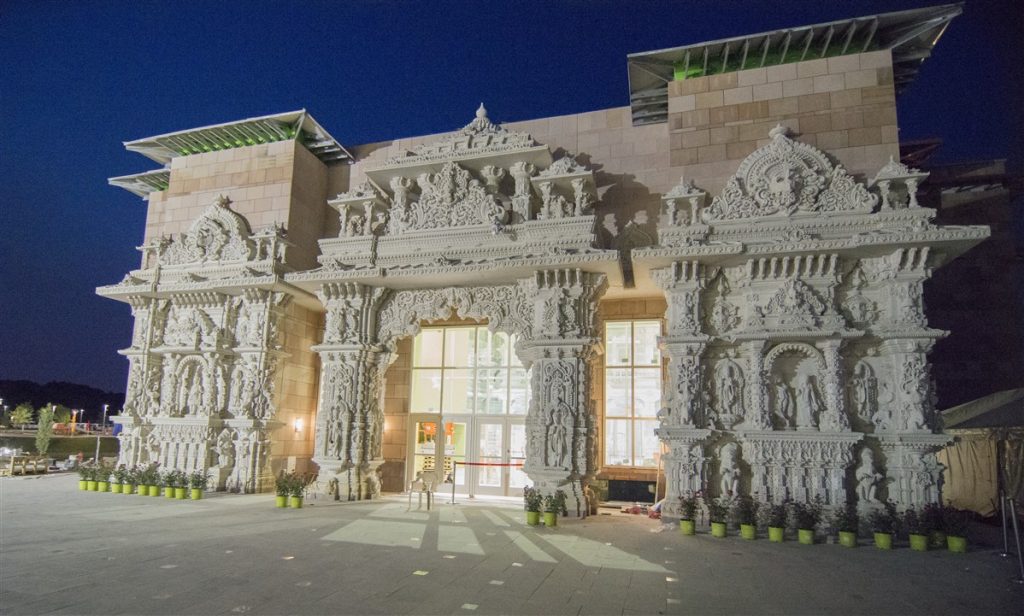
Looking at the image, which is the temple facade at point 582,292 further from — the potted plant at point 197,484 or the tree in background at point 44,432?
the tree in background at point 44,432

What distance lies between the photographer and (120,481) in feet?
46.2

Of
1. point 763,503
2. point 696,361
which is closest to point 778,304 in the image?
point 696,361

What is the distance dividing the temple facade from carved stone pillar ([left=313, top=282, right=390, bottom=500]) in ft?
0.17

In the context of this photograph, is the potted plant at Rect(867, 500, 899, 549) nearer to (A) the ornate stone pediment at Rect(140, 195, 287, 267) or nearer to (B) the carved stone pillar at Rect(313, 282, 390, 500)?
(B) the carved stone pillar at Rect(313, 282, 390, 500)

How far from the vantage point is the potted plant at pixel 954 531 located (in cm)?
875

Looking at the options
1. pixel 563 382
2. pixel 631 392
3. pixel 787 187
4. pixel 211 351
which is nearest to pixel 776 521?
pixel 563 382

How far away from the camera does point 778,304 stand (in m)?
10.8

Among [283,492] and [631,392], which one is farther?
[631,392]

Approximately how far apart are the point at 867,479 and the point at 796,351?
7.94 feet

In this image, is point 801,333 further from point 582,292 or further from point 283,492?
point 283,492

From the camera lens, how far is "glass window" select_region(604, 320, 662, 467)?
1376 centimetres

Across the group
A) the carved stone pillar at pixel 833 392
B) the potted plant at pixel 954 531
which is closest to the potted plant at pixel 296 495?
the carved stone pillar at pixel 833 392

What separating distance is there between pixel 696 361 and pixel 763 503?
2.70 meters

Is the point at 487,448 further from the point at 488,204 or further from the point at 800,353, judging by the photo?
the point at 800,353
